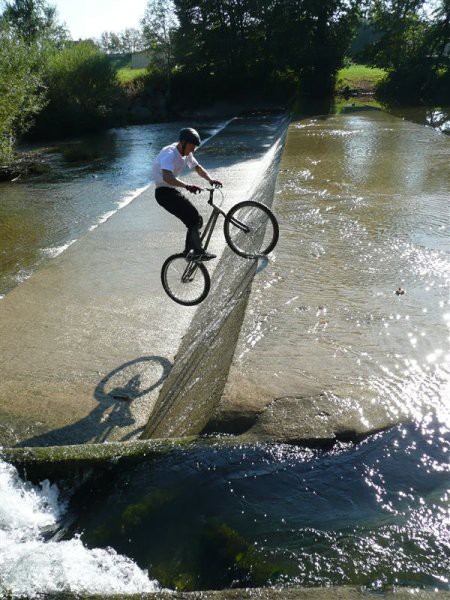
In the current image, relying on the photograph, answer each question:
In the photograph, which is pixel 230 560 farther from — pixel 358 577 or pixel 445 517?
pixel 445 517

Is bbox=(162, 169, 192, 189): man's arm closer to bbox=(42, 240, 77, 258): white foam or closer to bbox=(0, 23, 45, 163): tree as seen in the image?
bbox=(42, 240, 77, 258): white foam

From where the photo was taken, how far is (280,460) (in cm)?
409

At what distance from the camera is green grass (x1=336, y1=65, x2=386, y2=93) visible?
45375 millimetres

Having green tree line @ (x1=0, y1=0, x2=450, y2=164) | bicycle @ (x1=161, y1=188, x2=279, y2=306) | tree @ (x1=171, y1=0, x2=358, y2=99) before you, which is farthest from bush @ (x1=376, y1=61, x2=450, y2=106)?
bicycle @ (x1=161, y1=188, x2=279, y2=306)

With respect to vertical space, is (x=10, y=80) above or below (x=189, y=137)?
above

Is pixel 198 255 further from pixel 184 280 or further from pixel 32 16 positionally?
pixel 32 16

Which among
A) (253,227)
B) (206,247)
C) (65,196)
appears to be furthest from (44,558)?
(65,196)

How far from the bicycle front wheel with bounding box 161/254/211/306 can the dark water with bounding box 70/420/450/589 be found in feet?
11.9

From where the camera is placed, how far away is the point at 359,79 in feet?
161

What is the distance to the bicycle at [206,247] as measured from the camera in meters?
7.55

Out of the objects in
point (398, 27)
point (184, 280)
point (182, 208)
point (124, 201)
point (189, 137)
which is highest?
point (398, 27)

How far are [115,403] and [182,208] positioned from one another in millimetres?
2598

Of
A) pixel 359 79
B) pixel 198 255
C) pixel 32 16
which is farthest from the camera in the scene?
pixel 32 16

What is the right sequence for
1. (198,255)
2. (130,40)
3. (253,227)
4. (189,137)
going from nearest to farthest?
1. (189,137)
2. (198,255)
3. (253,227)
4. (130,40)
